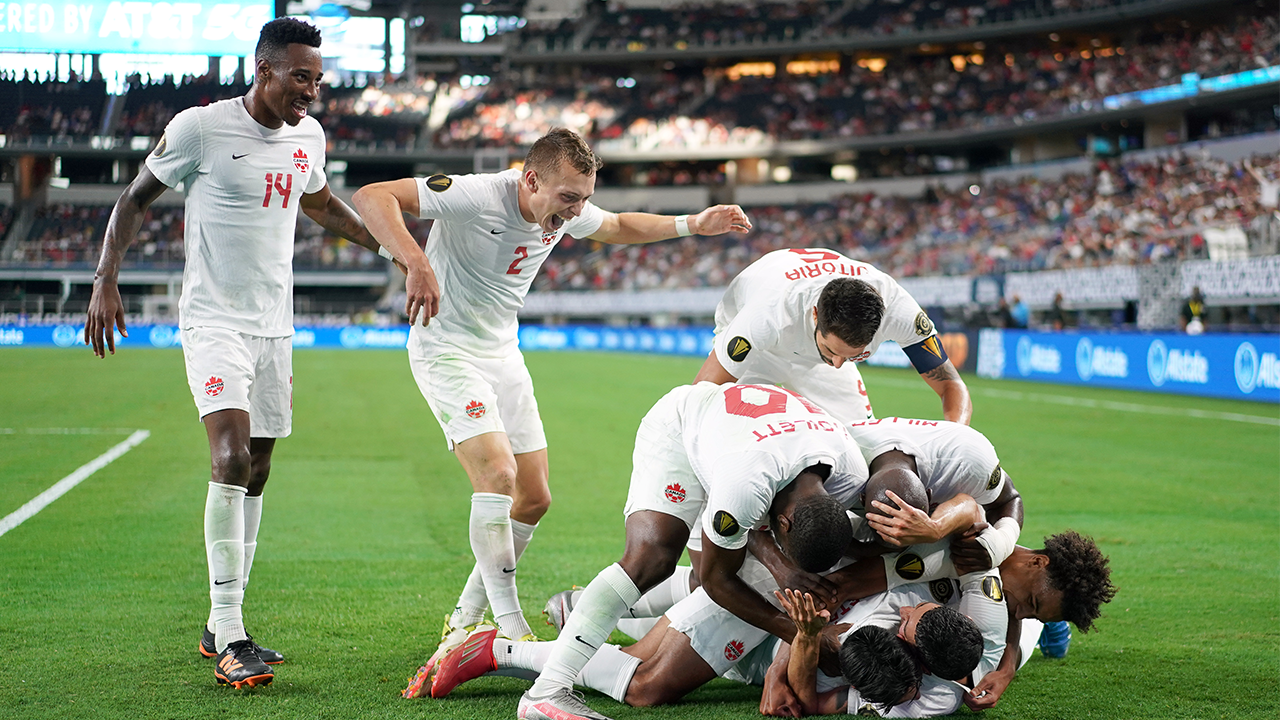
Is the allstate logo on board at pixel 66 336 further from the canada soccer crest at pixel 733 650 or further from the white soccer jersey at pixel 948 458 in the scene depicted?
the white soccer jersey at pixel 948 458

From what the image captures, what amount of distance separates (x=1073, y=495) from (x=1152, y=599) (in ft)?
12.0

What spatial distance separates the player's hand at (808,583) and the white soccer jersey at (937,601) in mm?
188

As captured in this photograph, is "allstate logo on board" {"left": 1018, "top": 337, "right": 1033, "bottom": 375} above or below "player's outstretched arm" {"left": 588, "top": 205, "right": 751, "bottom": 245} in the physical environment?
below

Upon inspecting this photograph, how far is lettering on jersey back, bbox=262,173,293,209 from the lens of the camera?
16.2 ft

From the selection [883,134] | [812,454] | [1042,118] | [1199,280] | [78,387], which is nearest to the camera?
[812,454]

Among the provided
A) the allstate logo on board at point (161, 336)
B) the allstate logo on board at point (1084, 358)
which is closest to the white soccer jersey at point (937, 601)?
the allstate logo on board at point (1084, 358)

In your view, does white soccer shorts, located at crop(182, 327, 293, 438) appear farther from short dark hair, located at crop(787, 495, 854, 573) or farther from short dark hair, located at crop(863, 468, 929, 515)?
short dark hair, located at crop(863, 468, 929, 515)

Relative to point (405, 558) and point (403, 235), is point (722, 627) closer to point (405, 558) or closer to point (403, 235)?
point (403, 235)

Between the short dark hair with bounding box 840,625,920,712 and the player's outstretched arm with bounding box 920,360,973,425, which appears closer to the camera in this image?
the short dark hair with bounding box 840,625,920,712

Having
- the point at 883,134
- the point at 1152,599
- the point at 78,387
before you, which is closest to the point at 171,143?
the point at 1152,599

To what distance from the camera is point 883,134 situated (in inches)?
2098

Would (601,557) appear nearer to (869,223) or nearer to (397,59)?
(397,59)

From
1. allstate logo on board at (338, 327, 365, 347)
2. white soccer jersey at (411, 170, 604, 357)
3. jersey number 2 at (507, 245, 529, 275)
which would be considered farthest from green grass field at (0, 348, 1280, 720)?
allstate logo on board at (338, 327, 365, 347)

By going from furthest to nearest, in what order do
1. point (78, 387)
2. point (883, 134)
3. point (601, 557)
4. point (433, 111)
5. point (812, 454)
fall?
point (883, 134), point (433, 111), point (78, 387), point (601, 557), point (812, 454)
